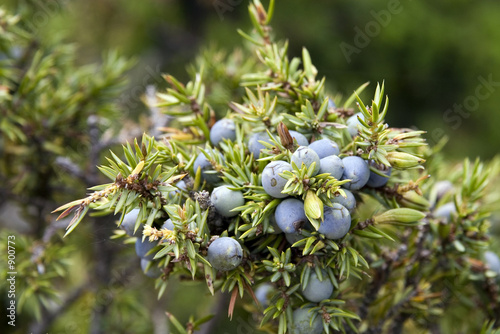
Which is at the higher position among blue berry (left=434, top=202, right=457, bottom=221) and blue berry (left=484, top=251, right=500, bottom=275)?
Result: blue berry (left=434, top=202, right=457, bottom=221)

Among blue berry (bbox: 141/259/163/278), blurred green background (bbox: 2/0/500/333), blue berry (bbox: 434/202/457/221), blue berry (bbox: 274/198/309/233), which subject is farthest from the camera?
blurred green background (bbox: 2/0/500/333)

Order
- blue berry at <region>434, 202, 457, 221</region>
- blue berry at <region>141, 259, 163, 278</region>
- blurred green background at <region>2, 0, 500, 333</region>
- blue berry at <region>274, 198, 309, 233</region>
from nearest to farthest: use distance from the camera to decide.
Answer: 1. blue berry at <region>274, 198, 309, 233</region>
2. blue berry at <region>141, 259, 163, 278</region>
3. blue berry at <region>434, 202, 457, 221</region>
4. blurred green background at <region>2, 0, 500, 333</region>

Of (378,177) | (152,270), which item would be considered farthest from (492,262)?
(152,270)

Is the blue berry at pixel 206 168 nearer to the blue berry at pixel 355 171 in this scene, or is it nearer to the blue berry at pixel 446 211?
the blue berry at pixel 355 171

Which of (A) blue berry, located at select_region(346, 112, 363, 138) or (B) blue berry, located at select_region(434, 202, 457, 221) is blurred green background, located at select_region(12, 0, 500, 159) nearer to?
(B) blue berry, located at select_region(434, 202, 457, 221)

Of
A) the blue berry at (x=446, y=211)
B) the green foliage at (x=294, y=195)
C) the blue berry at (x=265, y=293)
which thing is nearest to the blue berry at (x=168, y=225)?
the green foliage at (x=294, y=195)

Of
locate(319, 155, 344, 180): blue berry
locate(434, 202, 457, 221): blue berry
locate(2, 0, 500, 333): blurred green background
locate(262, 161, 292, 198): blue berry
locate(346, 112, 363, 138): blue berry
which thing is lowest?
locate(2, 0, 500, 333): blurred green background

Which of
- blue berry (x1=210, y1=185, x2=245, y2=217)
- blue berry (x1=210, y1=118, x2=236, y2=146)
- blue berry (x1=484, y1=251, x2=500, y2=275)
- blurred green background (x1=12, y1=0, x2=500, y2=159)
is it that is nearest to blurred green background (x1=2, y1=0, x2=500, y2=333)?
blurred green background (x1=12, y1=0, x2=500, y2=159)

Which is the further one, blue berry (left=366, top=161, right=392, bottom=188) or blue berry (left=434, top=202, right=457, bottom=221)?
blue berry (left=434, top=202, right=457, bottom=221)
